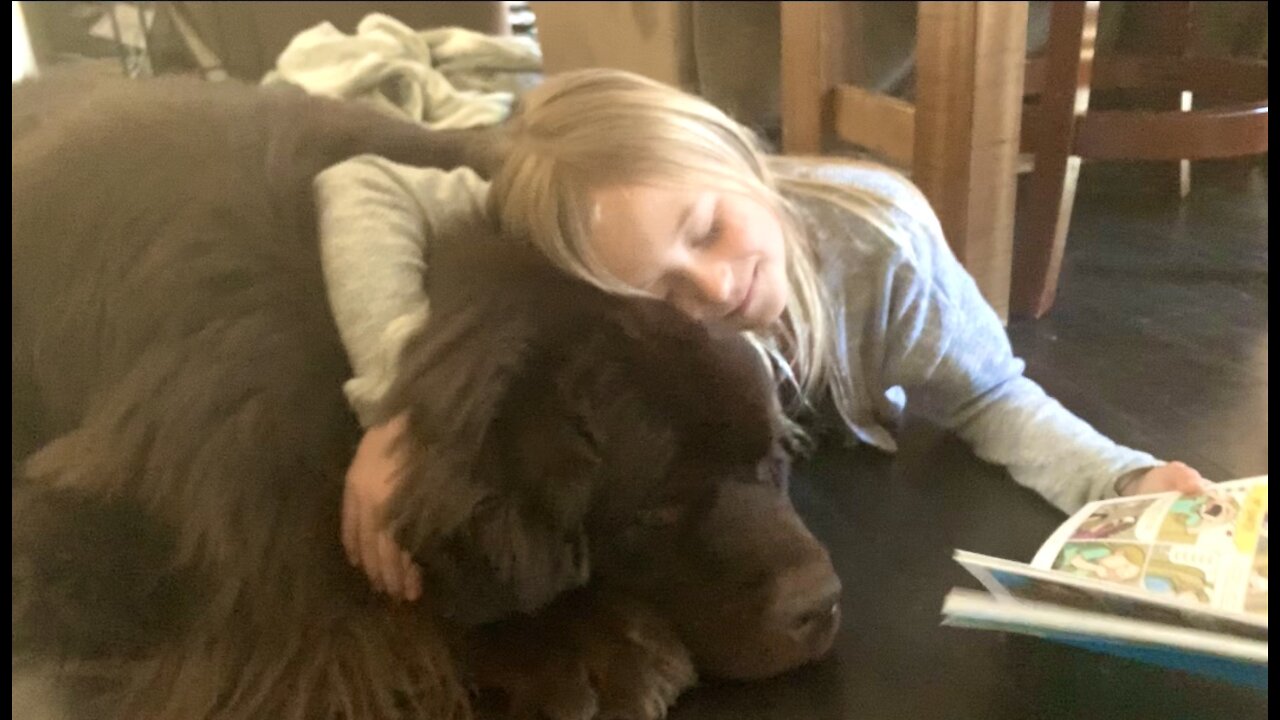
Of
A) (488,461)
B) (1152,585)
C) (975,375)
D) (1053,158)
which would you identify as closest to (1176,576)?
(1152,585)

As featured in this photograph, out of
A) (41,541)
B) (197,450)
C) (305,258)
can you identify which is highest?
(305,258)

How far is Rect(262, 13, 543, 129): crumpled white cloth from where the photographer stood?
2.19 meters

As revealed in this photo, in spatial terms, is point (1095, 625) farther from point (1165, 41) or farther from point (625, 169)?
point (1165, 41)

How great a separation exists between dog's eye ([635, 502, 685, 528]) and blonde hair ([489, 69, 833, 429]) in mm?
170

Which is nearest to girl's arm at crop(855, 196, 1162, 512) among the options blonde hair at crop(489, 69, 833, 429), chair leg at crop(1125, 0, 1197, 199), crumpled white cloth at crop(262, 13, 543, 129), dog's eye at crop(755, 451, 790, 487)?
blonde hair at crop(489, 69, 833, 429)

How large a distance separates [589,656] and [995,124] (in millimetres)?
1051

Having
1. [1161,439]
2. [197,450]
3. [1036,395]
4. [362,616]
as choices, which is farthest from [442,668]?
[1161,439]

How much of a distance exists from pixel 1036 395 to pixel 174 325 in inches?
39.4

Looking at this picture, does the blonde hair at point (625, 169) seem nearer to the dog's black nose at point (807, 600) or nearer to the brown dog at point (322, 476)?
the brown dog at point (322, 476)

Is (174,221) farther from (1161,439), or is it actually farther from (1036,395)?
(1161,439)

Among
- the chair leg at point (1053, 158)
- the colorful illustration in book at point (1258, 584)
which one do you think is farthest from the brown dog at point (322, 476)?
the chair leg at point (1053, 158)

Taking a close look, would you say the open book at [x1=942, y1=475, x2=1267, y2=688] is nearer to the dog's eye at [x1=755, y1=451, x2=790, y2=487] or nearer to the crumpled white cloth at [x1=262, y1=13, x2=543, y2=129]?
the dog's eye at [x1=755, y1=451, x2=790, y2=487]

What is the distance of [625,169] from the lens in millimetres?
1087

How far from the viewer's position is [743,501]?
100 cm
